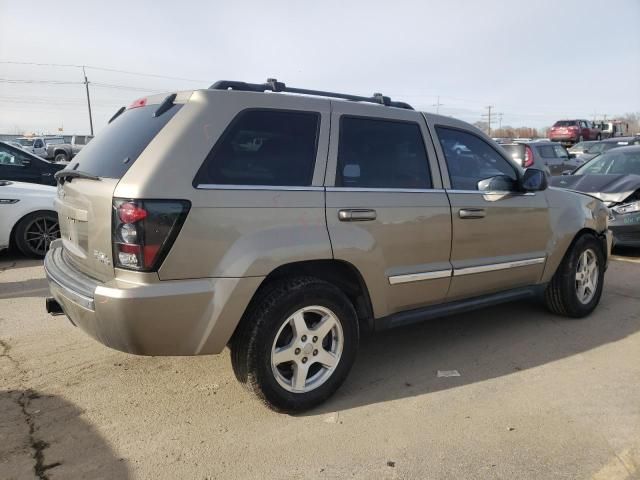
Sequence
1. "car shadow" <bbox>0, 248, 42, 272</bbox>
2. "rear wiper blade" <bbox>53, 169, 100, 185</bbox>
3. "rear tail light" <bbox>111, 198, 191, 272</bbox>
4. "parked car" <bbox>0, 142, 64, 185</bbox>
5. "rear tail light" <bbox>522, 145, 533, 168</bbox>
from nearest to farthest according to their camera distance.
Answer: "rear tail light" <bbox>111, 198, 191, 272</bbox> → "rear wiper blade" <bbox>53, 169, 100, 185</bbox> → "car shadow" <bbox>0, 248, 42, 272</bbox> → "parked car" <bbox>0, 142, 64, 185</bbox> → "rear tail light" <bbox>522, 145, 533, 168</bbox>

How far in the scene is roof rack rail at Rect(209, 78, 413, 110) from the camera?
10.0ft

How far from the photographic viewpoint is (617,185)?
303 inches

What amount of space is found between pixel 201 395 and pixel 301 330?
2.78 ft

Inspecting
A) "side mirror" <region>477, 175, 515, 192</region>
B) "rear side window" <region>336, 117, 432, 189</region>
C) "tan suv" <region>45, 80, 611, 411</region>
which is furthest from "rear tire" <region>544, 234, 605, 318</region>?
"rear side window" <region>336, 117, 432, 189</region>

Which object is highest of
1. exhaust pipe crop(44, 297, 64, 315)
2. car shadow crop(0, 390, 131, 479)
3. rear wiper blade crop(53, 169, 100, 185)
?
rear wiper blade crop(53, 169, 100, 185)

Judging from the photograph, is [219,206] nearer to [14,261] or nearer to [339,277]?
[339,277]

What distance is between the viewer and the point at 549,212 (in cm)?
437

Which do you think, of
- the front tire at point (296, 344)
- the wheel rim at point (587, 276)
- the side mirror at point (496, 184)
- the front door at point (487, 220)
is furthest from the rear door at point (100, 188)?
the wheel rim at point (587, 276)

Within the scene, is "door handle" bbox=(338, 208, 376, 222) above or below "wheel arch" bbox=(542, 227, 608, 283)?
above

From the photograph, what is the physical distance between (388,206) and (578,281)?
2559 mm

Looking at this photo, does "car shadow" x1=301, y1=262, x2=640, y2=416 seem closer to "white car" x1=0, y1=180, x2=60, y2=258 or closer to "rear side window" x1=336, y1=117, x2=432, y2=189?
"rear side window" x1=336, y1=117, x2=432, y2=189

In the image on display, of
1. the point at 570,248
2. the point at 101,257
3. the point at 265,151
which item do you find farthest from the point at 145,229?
the point at 570,248

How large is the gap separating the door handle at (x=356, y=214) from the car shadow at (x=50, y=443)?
70.5 inches

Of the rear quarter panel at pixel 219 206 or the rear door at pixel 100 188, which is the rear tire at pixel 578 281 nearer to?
the rear quarter panel at pixel 219 206
